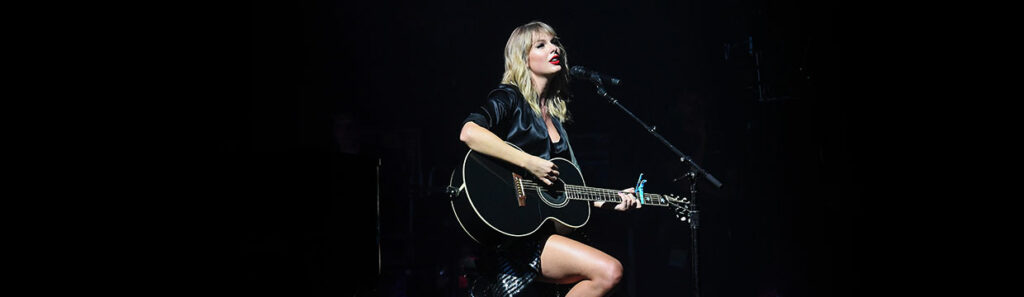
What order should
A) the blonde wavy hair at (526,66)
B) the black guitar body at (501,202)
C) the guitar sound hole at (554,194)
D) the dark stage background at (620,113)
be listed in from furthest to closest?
1. the dark stage background at (620,113)
2. the blonde wavy hair at (526,66)
3. the guitar sound hole at (554,194)
4. the black guitar body at (501,202)

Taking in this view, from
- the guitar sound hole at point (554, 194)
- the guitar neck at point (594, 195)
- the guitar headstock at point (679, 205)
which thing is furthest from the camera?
the guitar headstock at point (679, 205)

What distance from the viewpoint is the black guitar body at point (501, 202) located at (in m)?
2.41

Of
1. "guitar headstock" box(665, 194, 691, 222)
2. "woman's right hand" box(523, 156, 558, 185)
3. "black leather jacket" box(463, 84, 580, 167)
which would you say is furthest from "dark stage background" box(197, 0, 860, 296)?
"woman's right hand" box(523, 156, 558, 185)

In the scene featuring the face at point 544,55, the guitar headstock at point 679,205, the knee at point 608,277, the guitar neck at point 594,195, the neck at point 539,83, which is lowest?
the knee at point 608,277

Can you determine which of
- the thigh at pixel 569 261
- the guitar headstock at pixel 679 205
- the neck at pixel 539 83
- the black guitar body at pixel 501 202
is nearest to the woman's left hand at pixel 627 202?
the guitar headstock at pixel 679 205

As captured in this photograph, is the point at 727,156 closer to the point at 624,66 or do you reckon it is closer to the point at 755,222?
the point at 755,222

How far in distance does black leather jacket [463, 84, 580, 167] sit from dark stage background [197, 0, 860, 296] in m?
1.14

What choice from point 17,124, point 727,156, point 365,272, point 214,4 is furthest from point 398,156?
point 17,124

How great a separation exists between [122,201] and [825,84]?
4240 mm

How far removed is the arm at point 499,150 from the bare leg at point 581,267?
0.31 m

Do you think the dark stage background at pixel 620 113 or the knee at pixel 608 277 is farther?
the dark stage background at pixel 620 113

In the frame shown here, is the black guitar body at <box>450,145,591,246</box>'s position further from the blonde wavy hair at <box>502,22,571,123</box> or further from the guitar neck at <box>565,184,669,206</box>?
the blonde wavy hair at <box>502,22,571,123</box>

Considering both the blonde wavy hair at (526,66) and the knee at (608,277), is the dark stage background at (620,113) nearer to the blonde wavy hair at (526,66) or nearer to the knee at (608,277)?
the blonde wavy hair at (526,66)

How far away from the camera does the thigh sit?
253cm
